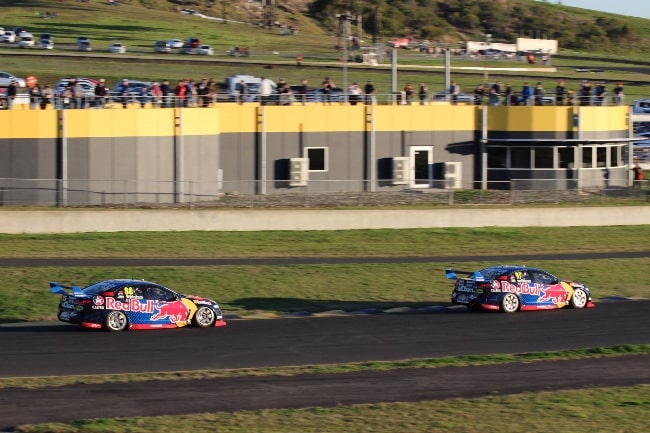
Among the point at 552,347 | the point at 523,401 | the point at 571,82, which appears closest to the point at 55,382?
the point at 523,401

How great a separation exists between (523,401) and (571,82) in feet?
219

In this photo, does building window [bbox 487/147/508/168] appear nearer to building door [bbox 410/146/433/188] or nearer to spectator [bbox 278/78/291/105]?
building door [bbox 410/146/433/188]

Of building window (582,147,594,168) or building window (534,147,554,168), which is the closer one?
building window (534,147,554,168)

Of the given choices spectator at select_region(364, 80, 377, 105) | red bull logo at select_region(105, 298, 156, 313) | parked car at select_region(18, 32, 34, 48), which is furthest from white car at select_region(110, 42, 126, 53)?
red bull logo at select_region(105, 298, 156, 313)

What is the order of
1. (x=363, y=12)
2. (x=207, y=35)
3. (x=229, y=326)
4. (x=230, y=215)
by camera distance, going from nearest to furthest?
A: (x=229, y=326) < (x=230, y=215) < (x=207, y=35) < (x=363, y=12)

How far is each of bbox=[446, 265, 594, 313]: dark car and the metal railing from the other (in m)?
12.9

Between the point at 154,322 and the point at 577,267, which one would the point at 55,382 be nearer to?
the point at 154,322

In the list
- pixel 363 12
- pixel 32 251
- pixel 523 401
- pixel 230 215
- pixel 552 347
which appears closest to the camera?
pixel 523 401

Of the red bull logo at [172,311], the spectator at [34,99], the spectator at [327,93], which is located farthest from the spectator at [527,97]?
the red bull logo at [172,311]

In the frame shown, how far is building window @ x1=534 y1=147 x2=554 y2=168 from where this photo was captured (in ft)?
156

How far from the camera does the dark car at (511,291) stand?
2667 cm

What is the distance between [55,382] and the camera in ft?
60.7

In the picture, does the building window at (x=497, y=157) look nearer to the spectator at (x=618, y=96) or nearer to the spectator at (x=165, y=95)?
the spectator at (x=618, y=96)

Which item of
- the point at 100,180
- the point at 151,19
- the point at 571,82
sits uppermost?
the point at 151,19
